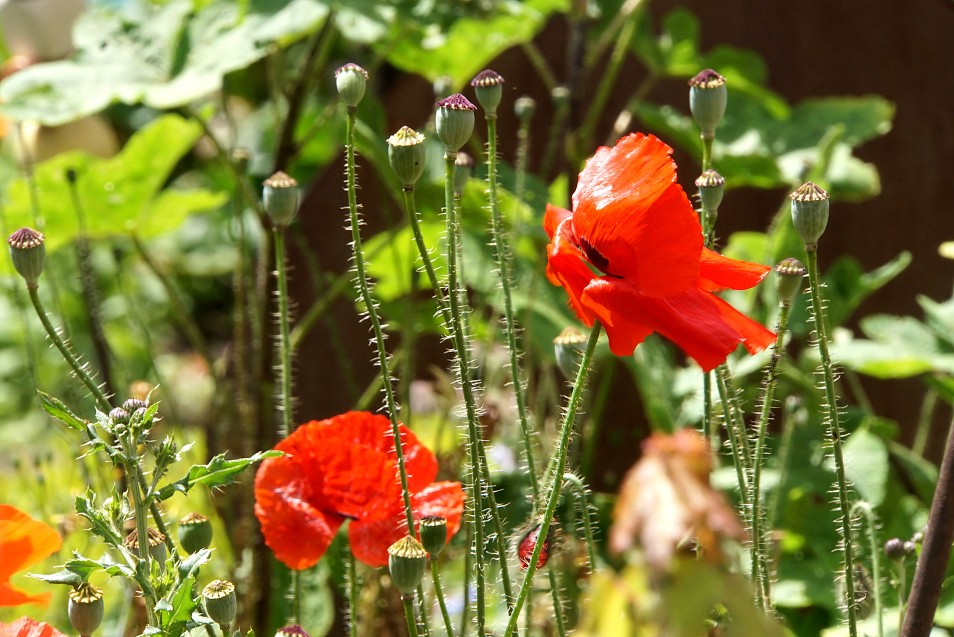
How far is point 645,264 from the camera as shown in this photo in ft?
1.76

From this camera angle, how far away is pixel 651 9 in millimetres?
1784

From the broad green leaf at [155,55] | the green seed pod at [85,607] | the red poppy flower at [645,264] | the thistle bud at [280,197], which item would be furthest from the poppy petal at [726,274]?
the broad green leaf at [155,55]

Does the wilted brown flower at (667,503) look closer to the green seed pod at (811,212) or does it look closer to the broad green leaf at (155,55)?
the green seed pod at (811,212)

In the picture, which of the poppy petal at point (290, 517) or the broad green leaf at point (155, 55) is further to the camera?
the broad green leaf at point (155, 55)

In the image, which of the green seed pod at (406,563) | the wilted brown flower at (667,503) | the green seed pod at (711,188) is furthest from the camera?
the green seed pod at (711,188)

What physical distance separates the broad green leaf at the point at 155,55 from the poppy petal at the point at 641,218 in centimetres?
58

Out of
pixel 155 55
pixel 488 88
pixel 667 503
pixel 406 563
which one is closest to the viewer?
pixel 667 503

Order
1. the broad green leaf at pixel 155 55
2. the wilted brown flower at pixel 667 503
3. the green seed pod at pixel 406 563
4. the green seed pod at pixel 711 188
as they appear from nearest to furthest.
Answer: the wilted brown flower at pixel 667 503 → the green seed pod at pixel 406 563 → the green seed pod at pixel 711 188 → the broad green leaf at pixel 155 55

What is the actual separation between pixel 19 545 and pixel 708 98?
44 cm

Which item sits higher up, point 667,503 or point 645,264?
point 645,264

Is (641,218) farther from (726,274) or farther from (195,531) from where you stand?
(195,531)

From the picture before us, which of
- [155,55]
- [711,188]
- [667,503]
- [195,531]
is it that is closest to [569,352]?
[711,188]

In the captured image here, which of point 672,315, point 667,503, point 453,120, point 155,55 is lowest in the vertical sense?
point 667,503

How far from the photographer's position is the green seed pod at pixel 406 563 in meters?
0.52
